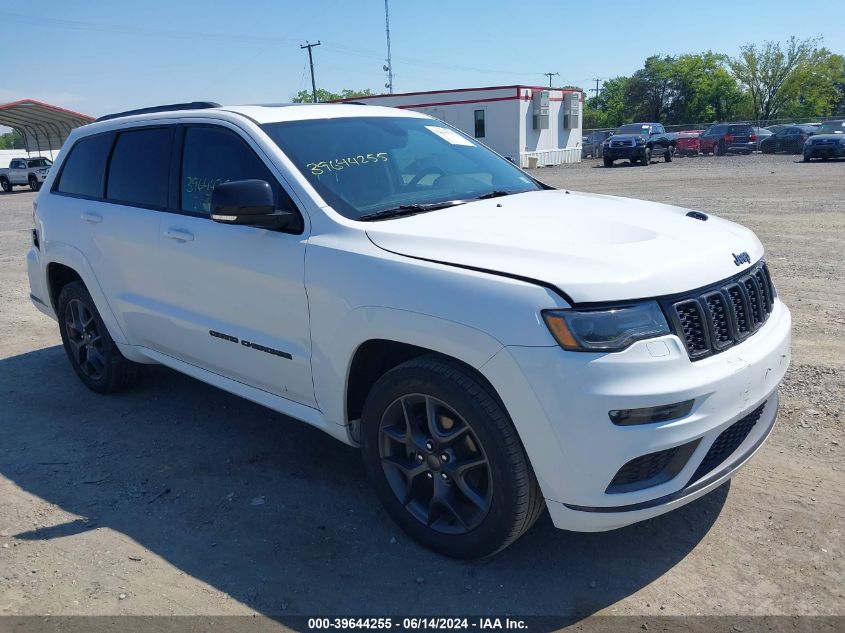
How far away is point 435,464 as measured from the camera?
304cm

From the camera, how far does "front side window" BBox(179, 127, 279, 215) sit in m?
3.77

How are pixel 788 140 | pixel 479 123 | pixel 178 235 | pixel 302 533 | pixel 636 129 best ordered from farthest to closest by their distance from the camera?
pixel 479 123 → pixel 636 129 → pixel 788 140 → pixel 178 235 → pixel 302 533

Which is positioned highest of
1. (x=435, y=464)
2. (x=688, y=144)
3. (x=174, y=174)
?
(x=174, y=174)

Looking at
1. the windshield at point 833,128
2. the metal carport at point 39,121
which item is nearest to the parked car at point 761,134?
the windshield at point 833,128

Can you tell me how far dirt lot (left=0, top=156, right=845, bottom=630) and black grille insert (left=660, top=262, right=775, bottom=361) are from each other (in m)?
0.96

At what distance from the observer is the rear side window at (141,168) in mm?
4316

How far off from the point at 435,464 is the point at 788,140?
37.4 m

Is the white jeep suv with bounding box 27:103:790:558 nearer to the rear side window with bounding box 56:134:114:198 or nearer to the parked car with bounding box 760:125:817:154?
the rear side window with bounding box 56:134:114:198

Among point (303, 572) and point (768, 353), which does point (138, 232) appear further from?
point (768, 353)

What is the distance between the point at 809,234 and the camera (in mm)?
10156

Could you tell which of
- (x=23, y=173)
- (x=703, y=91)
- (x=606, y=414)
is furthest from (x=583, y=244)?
(x=703, y=91)

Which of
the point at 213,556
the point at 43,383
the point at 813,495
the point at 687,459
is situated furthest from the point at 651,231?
the point at 43,383

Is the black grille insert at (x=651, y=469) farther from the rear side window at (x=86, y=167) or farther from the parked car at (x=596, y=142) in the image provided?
the parked car at (x=596, y=142)

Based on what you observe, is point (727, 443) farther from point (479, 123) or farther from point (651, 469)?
point (479, 123)
